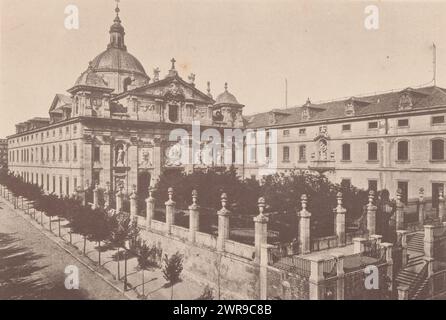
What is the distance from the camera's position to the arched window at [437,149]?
2605 centimetres

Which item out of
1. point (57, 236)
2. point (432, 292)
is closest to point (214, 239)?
point (432, 292)

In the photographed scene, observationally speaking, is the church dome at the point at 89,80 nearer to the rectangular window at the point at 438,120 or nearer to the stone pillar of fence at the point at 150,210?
the stone pillar of fence at the point at 150,210

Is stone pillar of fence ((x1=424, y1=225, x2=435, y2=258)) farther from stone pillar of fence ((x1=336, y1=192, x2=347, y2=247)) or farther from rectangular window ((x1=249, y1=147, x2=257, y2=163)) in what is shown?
rectangular window ((x1=249, y1=147, x2=257, y2=163))

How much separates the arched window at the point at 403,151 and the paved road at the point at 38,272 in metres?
23.2

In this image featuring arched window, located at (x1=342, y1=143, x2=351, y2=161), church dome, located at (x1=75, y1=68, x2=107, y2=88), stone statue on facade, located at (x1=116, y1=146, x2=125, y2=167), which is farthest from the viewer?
stone statue on facade, located at (x1=116, y1=146, x2=125, y2=167)

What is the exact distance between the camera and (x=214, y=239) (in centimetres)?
1633

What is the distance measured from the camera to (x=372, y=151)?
3091cm

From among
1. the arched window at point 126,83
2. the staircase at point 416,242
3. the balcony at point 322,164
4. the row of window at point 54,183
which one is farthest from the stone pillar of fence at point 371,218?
the arched window at point 126,83

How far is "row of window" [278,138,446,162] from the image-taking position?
86.0 feet

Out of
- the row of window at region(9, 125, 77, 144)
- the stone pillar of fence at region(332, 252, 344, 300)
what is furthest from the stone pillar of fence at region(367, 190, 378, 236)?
the row of window at region(9, 125, 77, 144)

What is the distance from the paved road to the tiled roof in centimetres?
2457

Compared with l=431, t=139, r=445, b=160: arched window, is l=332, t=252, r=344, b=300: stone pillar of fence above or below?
below

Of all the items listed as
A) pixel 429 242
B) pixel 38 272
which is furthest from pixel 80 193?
pixel 429 242

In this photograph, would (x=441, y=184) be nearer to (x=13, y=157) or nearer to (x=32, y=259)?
(x=32, y=259)
